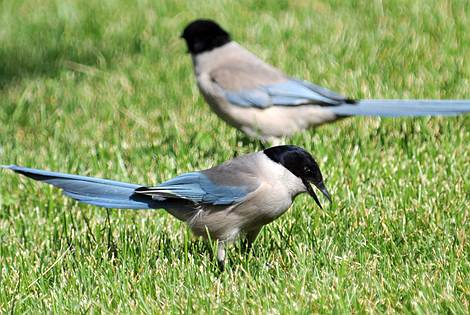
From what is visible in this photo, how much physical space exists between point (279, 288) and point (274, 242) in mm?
743

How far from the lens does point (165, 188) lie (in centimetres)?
429

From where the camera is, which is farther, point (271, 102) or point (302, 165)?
point (271, 102)

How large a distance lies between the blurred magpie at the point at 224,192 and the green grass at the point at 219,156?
0.16 metres

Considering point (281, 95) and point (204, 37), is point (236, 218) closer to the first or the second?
point (281, 95)

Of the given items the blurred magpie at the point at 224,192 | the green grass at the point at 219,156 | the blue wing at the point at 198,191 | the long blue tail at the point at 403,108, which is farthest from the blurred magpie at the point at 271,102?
the blue wing at the point at 198,191

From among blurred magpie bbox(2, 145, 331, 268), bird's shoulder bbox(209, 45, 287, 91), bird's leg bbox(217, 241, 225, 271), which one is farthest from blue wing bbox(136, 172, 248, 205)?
bird's shoulder bbox(209, 45, 287, 91)

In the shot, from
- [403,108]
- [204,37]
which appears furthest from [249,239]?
[204,37]

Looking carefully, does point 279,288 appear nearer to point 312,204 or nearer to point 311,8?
point 312,204

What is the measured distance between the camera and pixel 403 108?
5.88 meters

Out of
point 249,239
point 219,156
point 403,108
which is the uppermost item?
point 249,239

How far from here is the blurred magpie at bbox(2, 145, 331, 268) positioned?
13.9 ft

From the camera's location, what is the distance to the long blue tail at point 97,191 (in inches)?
169

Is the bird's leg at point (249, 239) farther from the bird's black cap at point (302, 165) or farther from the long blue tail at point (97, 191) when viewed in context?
the long blue tail at point (97, 191)

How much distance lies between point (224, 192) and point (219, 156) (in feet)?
5.10
